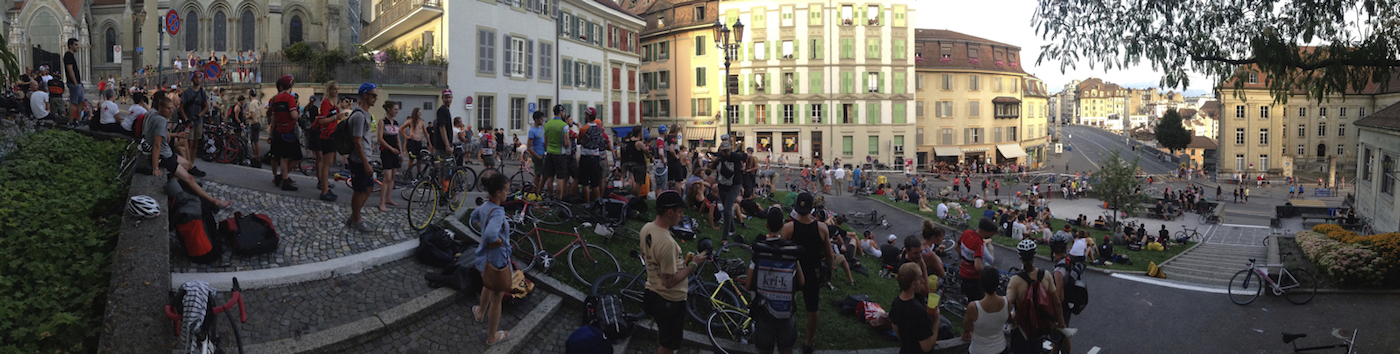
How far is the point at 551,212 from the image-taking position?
10.8 meters

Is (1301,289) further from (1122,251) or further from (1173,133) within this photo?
(1173,133)

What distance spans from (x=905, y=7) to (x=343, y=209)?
48.9 meters

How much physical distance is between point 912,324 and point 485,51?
84.8 feet

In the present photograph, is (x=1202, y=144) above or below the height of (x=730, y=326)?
above

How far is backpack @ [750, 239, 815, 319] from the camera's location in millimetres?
6656

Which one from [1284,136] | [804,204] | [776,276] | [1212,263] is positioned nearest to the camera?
[776,276]

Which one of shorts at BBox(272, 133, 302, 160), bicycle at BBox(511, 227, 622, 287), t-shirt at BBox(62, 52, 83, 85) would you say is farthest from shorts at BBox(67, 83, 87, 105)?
bicycle at BBox(511, 227, 622, 287)

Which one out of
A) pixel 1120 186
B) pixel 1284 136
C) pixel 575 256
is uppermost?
pixel 1284 136

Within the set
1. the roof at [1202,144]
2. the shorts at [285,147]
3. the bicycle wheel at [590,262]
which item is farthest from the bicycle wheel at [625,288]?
the roof at [1202,144]

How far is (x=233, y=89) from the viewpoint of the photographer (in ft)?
81.0

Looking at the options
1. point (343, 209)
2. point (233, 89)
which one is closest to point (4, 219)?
point (343, 209)

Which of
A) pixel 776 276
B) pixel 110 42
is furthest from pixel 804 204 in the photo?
pixel 110 42

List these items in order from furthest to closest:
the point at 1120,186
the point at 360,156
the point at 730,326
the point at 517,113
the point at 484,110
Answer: the point at 1120,186, the point at 517,113, the point at 484,110, the point at 360,156, the point at 730,326

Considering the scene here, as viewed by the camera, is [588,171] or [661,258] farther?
[588,171]
